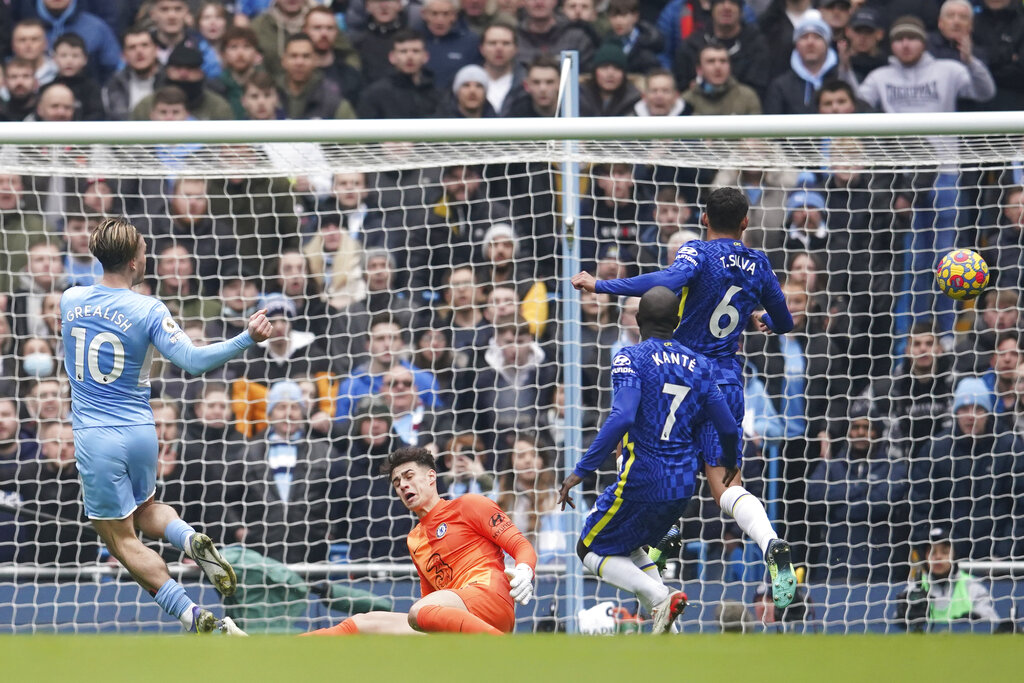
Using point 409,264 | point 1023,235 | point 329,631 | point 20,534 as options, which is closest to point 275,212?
point 409,264

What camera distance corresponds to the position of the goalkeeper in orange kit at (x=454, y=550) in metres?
5.42

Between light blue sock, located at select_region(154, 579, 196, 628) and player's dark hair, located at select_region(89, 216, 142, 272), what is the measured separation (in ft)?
4.49

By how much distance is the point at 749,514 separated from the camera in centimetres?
552

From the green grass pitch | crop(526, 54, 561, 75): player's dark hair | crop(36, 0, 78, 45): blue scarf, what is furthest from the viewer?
crop(36, 0, 78, 45): blue scarf

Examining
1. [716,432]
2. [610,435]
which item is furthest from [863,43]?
[610,435]

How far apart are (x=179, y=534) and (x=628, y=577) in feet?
6.10

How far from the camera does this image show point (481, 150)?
6.98m

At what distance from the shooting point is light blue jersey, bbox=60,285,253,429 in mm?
5332

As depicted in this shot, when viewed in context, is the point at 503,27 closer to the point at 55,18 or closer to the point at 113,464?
the point at 55,18

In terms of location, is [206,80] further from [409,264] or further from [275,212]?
[409,264]

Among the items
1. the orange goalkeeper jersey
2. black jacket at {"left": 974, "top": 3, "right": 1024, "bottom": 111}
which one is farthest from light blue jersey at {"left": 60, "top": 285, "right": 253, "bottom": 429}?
black jacket at {"left": 974, "top": 3, "right": 1024, "bottom": 111}

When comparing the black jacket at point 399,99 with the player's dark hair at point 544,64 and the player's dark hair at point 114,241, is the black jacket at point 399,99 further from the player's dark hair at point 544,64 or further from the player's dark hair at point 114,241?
the player's dark hair at point 114,241

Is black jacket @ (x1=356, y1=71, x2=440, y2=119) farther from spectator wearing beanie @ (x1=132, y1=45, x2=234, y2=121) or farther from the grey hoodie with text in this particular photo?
the grey hoodie with text

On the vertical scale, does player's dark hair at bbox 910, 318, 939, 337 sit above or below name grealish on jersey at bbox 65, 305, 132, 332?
above
